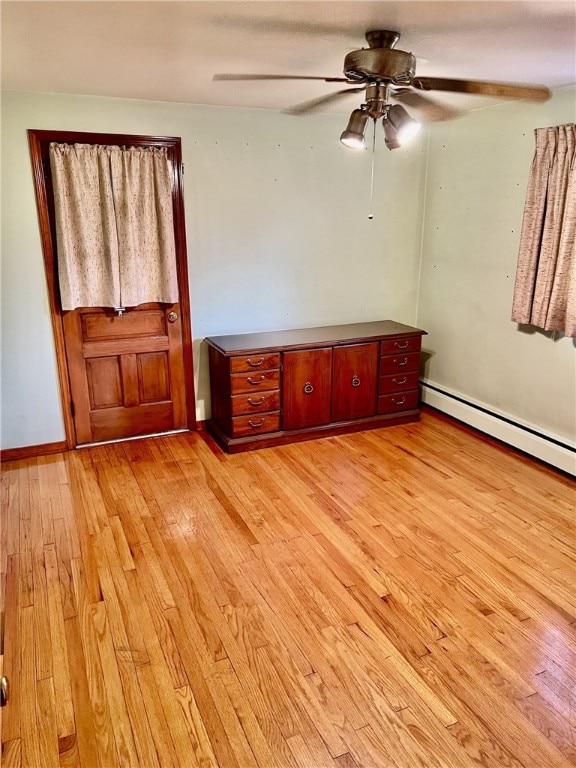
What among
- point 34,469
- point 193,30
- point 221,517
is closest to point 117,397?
point 34,469

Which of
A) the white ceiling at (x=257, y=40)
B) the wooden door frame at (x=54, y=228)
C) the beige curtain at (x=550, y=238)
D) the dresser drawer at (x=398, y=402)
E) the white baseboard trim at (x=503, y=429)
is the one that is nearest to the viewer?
the white ceiling at (x=257, y=40)

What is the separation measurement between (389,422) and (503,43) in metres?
2.66

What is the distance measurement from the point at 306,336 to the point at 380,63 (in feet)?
7.22

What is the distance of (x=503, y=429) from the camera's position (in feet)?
13.0

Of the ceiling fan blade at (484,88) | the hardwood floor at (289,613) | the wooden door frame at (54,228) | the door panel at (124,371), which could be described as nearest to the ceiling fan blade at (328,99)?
the ceiling fan blade at (484,88)

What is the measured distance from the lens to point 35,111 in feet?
10.9

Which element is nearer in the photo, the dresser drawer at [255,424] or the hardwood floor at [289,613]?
the hardwood floor at [289,613]

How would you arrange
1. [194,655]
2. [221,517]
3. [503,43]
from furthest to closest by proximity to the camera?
[221,517], [503,43], [194,655]

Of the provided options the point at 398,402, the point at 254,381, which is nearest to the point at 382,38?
the point at 254,381

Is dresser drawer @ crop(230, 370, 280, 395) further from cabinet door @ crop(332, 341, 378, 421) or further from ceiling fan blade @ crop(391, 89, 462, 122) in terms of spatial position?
ceiling fan blade @ crop(391, 89, 462, 122)

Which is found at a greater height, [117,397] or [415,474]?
[117,397]

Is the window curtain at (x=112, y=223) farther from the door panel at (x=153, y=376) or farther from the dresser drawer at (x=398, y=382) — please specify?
the dresser drawer at (x=398, y=382)

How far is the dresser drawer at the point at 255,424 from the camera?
3.88 meters

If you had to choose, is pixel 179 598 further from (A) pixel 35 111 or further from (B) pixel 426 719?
(A) pixel 35 111
